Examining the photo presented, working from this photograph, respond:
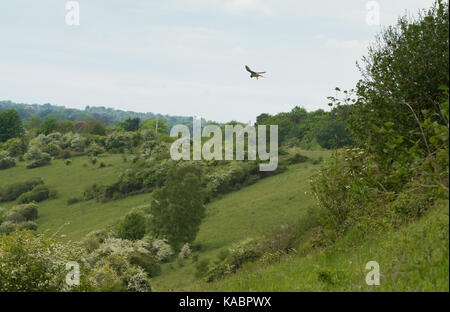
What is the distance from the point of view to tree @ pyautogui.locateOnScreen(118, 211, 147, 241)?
57438 millimetres

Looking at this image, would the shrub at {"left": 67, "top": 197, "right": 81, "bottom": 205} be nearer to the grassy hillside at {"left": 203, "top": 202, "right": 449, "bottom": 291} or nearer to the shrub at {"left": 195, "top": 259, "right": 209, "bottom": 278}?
the shrub at {"left": 195, "top": 259, "right": 209, "bottom": 278}

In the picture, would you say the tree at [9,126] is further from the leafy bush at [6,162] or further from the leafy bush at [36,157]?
the leafy bush at [36,157]

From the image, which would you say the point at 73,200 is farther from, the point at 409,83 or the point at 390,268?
the point at 390,268

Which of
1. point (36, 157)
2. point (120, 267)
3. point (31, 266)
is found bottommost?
point (120, 267)

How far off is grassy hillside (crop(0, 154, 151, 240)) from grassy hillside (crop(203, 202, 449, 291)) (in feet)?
179

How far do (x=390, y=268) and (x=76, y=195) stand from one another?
91370mm

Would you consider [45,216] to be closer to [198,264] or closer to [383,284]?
[198,264]

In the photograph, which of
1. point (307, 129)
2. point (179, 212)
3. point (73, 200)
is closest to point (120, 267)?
point (179, 212)

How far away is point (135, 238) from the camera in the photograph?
188 ft

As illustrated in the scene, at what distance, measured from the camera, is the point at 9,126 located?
477ft

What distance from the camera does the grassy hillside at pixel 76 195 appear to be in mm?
73125

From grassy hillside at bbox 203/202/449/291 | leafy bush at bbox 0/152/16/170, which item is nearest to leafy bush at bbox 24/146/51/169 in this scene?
leafy bush at bbox 0/152/16/170
